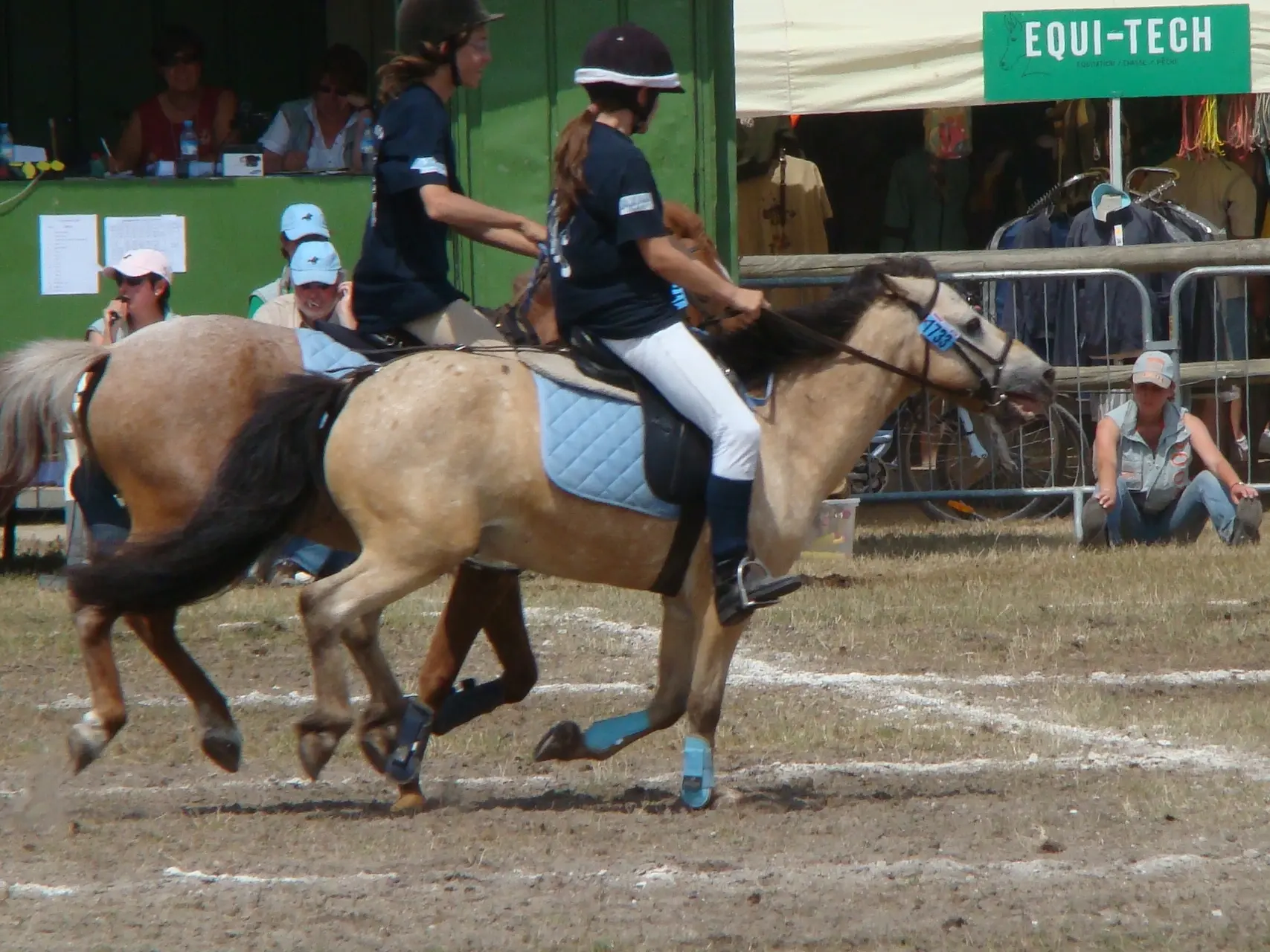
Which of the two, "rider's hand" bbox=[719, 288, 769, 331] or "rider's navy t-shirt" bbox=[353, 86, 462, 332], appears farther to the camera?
"rider's navy t-shirt" bbox=[353, 86, 462, 332]

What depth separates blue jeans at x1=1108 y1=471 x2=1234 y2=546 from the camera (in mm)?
11898

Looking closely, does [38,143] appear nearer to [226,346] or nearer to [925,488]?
[925,488]

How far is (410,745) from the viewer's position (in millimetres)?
6301

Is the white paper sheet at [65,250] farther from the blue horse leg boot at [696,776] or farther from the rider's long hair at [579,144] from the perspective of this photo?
the blue horse leg boot at [696,776]

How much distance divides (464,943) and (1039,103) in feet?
40.2

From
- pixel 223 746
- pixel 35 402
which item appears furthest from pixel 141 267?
pixel 223 746

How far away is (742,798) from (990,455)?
673cm

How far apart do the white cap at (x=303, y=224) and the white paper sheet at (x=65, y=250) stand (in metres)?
2.45

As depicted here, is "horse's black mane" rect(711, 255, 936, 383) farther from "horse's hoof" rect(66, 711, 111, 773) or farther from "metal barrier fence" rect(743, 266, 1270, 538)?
"metal barrier fence" rect(743, 266, 1270, 538)

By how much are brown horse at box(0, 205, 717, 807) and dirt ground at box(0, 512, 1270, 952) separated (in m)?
0.33

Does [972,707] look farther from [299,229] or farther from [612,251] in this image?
[299,229]

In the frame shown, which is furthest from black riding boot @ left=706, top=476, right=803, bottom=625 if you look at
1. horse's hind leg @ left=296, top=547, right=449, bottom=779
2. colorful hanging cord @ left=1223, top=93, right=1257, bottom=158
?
colorful hanging cord @ left=1223, top=93, right=1257, bottom=158

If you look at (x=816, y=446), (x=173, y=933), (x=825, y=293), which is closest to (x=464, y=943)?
(x=173, y=933)

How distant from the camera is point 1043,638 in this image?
9.30 meters
